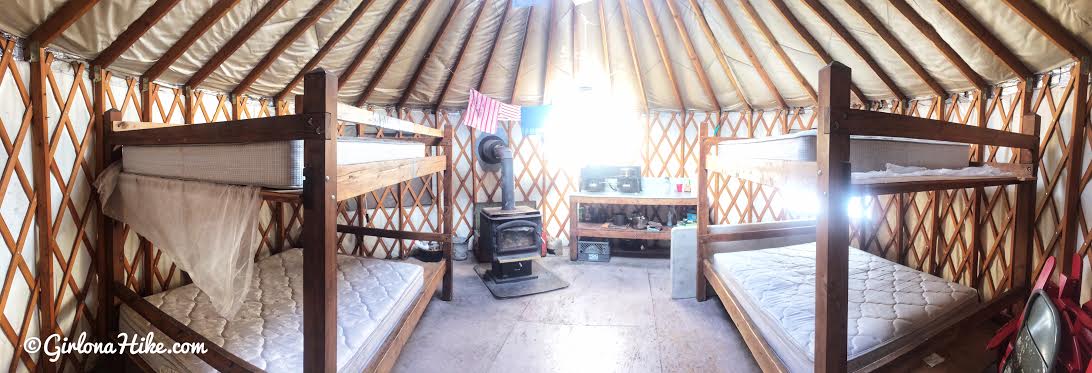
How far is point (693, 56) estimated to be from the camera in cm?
347

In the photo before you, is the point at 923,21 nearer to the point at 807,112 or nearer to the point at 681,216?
the point at 807,112

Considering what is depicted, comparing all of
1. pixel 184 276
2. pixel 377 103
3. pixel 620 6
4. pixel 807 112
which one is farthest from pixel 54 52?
pixel 807 112

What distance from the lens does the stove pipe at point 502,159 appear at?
12.7 ft

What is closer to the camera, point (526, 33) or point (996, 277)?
point (996, 277)

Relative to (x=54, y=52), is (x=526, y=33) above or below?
above

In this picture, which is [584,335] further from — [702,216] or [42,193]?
[42,193]

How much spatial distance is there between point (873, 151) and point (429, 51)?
3075 millimetres

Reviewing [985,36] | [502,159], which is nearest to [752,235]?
[985,36]

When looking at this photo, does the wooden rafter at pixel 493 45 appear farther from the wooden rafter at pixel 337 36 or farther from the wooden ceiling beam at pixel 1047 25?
the wooden ceiling beam at pixel 1047 25

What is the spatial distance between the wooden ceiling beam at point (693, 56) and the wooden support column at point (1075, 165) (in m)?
2.06

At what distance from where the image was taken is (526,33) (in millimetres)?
3449

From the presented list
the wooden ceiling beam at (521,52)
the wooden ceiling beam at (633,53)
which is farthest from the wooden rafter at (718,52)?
the wooden ceiling beam at (521,52)

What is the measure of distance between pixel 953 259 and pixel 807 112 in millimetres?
1692

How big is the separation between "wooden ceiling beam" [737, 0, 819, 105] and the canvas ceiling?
0.14 feet
